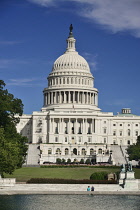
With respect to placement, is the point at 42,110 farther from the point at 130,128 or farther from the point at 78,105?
the point at 130,128

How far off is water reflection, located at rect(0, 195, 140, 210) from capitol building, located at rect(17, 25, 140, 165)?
255ft

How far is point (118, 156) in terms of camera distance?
154 meters

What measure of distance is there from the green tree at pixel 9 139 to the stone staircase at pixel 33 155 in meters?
42.5

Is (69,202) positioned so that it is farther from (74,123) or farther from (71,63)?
(71,63)

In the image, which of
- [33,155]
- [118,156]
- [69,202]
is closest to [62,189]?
[69,202]

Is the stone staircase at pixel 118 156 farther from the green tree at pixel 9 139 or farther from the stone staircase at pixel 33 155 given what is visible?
the green tree at pixel 9 139

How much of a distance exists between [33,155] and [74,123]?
1283 inches

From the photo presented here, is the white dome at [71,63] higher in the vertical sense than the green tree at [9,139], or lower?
higher

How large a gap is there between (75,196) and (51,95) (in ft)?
401

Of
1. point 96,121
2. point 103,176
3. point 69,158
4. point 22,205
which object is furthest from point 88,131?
point 22,205

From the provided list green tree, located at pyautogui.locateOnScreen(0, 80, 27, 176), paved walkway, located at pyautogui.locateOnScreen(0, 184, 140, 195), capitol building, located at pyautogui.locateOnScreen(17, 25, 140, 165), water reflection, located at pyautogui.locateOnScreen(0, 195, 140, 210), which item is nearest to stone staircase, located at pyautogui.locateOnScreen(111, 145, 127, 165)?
capitol building, located at pyautogui.locateOnScreen(17, 25, 140, 165)

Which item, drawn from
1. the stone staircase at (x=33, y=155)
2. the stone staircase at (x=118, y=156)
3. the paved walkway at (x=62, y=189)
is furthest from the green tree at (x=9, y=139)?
the stone staircase at (x=118, y=156)

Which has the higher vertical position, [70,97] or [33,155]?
[70,97]

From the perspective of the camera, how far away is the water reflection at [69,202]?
63.9m
